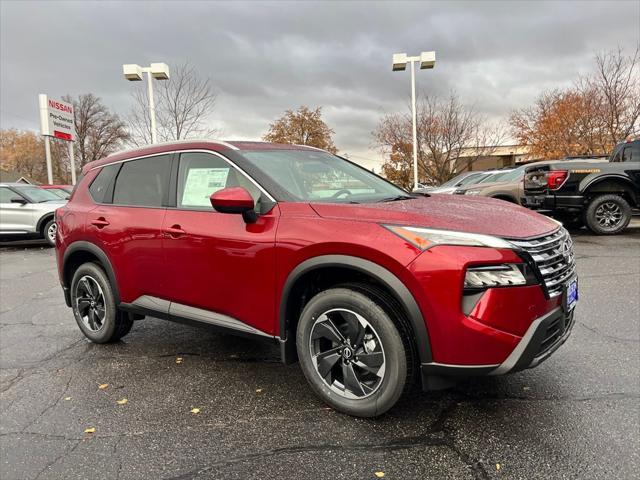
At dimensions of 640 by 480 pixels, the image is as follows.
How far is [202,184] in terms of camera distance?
3.52m

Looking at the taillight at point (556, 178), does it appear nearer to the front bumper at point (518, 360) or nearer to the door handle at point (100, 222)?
the front bumper at point (518, 360)

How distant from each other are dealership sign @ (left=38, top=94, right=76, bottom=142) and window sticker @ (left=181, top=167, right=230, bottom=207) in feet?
78.5

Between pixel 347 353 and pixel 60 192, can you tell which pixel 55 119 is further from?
pixel 347 353

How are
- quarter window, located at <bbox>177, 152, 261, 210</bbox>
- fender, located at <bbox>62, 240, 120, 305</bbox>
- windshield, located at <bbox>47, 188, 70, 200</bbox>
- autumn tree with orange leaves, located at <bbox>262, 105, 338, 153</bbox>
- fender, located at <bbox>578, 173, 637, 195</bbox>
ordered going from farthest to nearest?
1. autumn tree with orange leaves, located at <bbox>262, 105, 338, 153</bbox>
2. windshield, located at <bbox>47, 188, 70, 200</bbox>
3. fender, located at <bbox>578, 173, 637, 195</bbox>
4. fender, located at <bbox>62, 240, 120, 305</bbox>
5. quarter window, located at <bbox>177, 152, 261, 210</bbox>

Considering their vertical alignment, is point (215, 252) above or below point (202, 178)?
below

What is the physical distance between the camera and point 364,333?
272 centimetres

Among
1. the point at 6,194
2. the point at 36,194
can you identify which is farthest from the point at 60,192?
the point at 6,194

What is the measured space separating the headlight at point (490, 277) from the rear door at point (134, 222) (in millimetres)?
2287

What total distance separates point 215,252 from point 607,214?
9.70m

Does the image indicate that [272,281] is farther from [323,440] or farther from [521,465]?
[521,465]

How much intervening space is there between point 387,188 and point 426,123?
22597 millimetres

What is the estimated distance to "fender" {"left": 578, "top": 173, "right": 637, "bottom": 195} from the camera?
963cm

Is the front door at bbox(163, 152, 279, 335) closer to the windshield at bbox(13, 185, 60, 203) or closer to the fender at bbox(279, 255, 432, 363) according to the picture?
the fender at bbox(279, 255, 432, 363)

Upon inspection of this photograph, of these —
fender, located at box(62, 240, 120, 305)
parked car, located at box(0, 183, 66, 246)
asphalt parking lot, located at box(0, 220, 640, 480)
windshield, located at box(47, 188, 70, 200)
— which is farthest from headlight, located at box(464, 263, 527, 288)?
windshield, located at box(47, 188, 70, 200)
